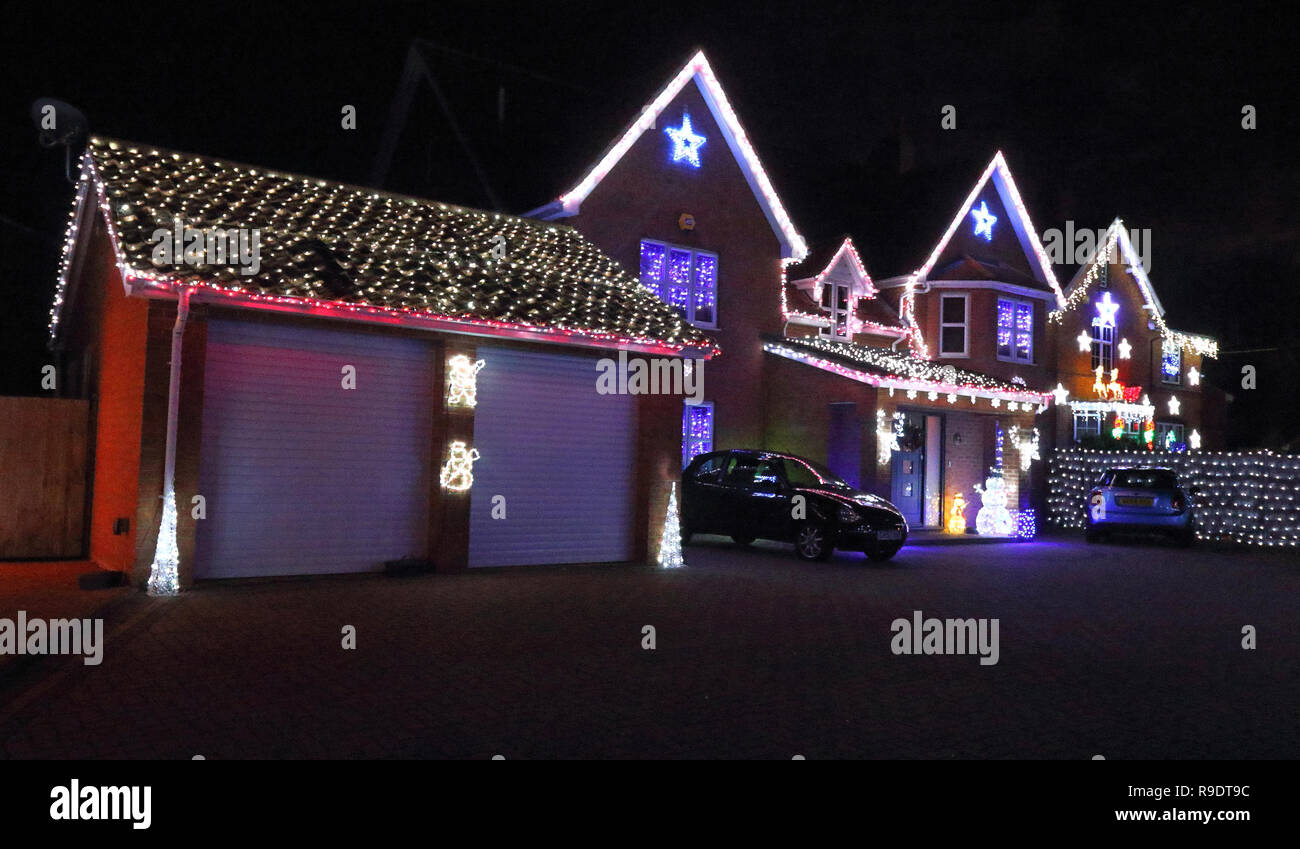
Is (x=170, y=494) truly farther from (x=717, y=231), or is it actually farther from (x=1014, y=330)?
(x=1014, y=330)

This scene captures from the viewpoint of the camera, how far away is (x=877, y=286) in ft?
93.6

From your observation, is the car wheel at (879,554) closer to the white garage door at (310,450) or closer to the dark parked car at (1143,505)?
the white garage door at (310,450)

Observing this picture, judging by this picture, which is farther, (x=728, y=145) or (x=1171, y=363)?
(x=1171, y=363)

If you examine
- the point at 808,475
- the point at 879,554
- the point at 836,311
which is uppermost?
the point at 836,311

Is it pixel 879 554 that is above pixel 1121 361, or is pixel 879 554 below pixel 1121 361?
below

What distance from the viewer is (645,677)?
26.5 ft

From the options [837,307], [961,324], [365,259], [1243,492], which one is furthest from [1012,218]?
[365,259]

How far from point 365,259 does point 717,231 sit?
10539 millimetres

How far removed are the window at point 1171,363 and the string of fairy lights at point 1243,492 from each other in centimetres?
1015

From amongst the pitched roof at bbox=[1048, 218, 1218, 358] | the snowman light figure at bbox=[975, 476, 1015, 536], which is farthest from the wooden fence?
the pitched roof at bbox=[1048, 218, 1218, 358]

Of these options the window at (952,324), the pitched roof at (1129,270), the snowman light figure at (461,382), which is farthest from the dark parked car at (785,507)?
the pitched roof at (1129,270)
